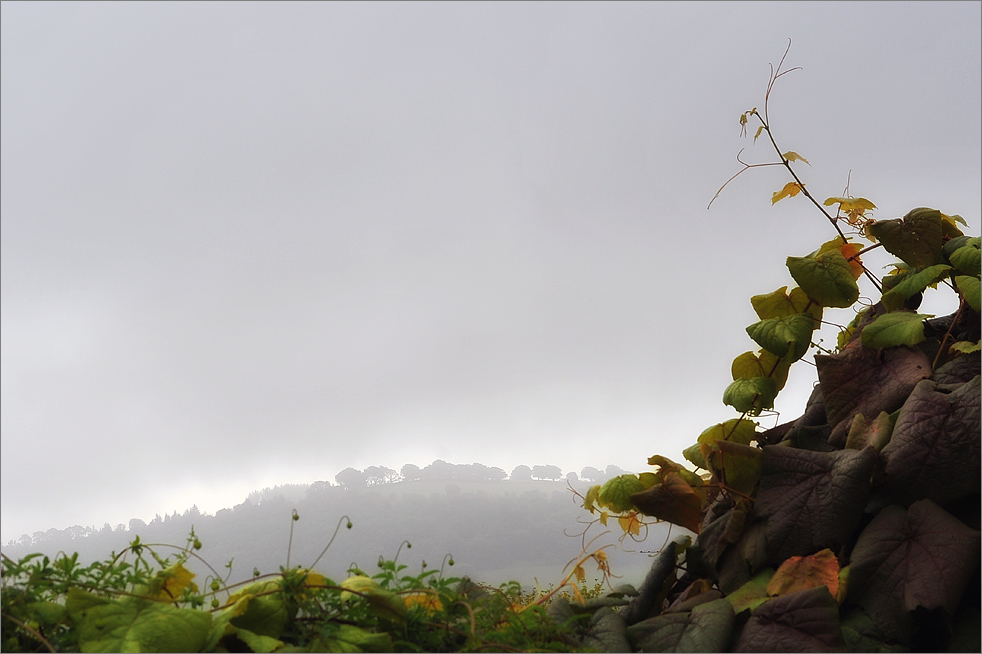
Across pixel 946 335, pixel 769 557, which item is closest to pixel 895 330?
pixel 946 335

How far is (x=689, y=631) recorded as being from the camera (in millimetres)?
868

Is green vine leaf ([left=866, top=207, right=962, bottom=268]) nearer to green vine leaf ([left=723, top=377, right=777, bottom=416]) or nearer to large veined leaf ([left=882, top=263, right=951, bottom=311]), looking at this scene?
large veined leaf ([left=882, top=263, right=951, bottom=311])

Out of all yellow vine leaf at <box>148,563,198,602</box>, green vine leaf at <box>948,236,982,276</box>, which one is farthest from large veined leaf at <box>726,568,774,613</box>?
yellow vine leaf at <box>148,563,198,602</box>

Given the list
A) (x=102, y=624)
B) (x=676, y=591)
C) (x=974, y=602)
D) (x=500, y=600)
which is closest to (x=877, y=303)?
(x=974, y=602)

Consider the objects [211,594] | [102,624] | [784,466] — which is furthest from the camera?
[784,466]

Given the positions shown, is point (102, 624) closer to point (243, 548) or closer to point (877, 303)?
point (243, 548)

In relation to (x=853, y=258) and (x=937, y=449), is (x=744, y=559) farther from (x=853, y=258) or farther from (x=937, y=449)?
(x=853, y=258)

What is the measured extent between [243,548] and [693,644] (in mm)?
747

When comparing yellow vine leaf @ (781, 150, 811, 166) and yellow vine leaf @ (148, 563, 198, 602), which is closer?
yellow vine leaf @ (148, 563, 198, 602)

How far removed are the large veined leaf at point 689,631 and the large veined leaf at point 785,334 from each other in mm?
495

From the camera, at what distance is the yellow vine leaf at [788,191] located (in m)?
1.38

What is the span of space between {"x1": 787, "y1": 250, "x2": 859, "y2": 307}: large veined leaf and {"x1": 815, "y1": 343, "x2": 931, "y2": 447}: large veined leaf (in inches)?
4.0

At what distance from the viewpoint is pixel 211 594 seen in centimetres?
79

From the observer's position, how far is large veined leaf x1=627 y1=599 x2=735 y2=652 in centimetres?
84
